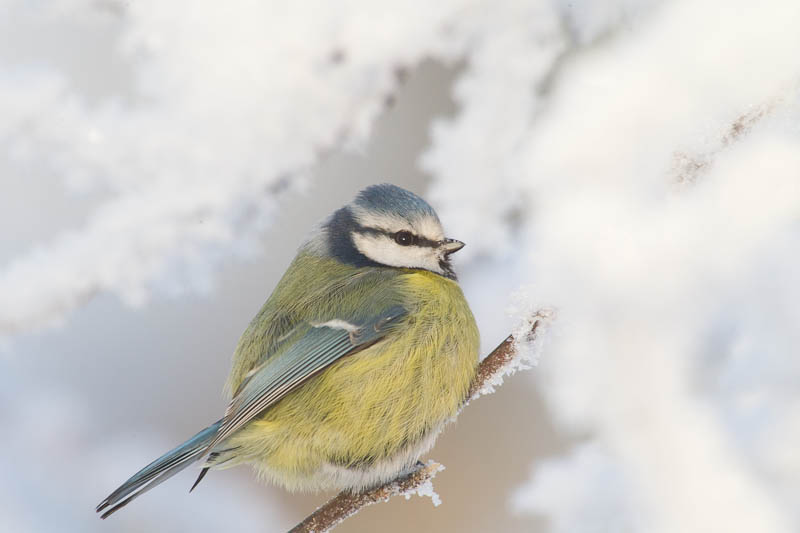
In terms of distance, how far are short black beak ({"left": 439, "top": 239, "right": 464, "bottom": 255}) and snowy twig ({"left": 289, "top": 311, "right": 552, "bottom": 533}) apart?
175 millimetres

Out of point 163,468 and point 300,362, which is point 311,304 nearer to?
point 300,362

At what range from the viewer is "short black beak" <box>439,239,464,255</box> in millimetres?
851

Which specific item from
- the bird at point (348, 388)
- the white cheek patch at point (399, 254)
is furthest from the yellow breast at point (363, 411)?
the white cheek patch at point (399, 254)

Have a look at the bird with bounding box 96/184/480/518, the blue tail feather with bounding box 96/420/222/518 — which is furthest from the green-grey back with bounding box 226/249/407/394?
the blue tail feather with bounding box 96/420/222/518

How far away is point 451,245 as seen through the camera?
2.80ft

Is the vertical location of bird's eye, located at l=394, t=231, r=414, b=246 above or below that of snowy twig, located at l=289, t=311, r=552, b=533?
above

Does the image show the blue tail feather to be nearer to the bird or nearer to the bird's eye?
the bird

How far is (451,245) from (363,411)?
231 mm

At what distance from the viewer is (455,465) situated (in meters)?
1.01

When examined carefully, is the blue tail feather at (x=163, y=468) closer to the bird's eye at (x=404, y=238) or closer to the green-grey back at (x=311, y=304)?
the green-grey back at (x=311, y=304)

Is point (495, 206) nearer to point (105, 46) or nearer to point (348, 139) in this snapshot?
point (348, 139)

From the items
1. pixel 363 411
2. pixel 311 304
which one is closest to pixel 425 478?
pixel 363 411

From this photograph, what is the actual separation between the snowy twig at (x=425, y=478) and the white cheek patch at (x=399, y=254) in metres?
0.18

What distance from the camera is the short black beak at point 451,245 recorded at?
2.79 ft
